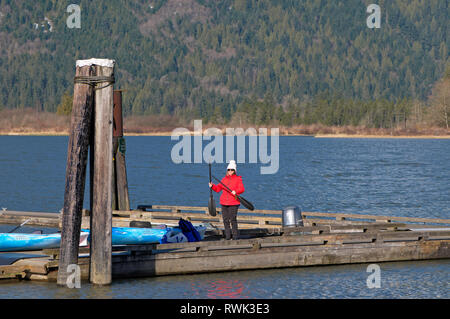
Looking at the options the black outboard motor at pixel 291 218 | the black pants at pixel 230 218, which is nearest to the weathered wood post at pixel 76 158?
the black pants at pixel 230 218

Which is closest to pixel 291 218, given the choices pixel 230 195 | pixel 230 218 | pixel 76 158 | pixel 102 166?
pixel 230 218

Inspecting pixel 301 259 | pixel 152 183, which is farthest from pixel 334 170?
pixel 301 259

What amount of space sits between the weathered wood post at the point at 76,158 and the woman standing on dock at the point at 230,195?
12.0ft

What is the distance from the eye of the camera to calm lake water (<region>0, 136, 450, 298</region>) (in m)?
17.9

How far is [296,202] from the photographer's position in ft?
170

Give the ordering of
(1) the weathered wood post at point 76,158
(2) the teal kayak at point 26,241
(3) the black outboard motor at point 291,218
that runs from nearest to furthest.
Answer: (1) the weathered wood post at point 76,158, (2) the teal kayak at point 26,241, (3) the black outboard motor at point 291,218

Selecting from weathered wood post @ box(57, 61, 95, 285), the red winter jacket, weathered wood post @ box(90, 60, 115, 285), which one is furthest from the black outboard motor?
weathered wood post @ box(57, 61, 95, 285)

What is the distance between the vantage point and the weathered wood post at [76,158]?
16.4m

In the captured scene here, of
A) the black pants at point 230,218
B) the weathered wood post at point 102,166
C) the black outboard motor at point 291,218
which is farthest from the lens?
the black outboard motor at point 291,218

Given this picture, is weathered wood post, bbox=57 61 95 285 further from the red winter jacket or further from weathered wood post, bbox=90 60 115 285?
the red winter jacket

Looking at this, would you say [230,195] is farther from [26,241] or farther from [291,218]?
[26,241]

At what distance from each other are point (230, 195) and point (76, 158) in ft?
15.3

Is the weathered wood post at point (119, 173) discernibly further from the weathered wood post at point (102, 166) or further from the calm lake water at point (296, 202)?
the weathered wood post at point (102, 166)

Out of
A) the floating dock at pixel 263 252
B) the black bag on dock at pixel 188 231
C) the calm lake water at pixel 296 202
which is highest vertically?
the black bag on dock at pixel 188 231
